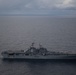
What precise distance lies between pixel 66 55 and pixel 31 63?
1553 cm

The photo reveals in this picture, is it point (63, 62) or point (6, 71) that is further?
point (63, 62)

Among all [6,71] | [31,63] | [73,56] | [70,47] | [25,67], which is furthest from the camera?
[70,47]

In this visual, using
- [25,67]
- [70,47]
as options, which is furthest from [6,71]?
[70,47]

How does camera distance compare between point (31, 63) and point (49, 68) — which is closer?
point (49, 68)

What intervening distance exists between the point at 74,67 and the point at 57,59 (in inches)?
449

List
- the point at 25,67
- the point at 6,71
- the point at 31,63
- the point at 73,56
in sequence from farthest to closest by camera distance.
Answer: the point at 73,56 → the point at 31,63 → the point at 25,67 → the point at 6,71

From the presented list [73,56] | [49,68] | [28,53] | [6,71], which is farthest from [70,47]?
[6,71]

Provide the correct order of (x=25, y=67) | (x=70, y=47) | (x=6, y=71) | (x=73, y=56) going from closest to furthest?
(x=6, y=71)
(x=25, y=67)
(x=73, y=56)
(x=70, y=47)

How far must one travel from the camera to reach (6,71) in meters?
68.3

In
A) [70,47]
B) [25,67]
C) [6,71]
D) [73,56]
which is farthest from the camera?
[70,47]

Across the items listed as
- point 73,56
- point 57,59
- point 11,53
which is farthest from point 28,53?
point 73,56

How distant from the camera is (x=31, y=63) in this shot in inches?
3086

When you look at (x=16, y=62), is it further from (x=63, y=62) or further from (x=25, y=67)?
(x=63, y=62)

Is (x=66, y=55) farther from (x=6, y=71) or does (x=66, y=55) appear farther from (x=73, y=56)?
(x=6, y=71)
